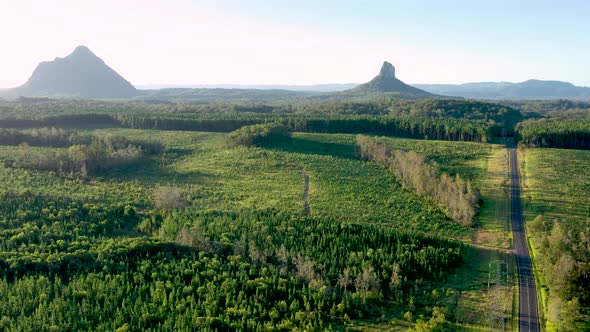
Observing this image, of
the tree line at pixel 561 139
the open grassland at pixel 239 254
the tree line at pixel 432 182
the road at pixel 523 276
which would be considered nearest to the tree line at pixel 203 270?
the open grassland at pixel 239 254

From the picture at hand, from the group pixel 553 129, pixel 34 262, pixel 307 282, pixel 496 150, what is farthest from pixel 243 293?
pixel 553 129

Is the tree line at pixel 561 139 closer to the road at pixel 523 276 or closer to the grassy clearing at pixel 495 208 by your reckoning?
the grassy clearing at pixel 495 208

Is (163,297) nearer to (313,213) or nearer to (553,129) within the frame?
(313,213)

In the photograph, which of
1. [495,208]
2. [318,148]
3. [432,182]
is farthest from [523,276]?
[318,148]

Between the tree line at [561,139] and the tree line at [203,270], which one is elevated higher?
the tree line at [561,139]

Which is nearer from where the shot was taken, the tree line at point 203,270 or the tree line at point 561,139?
the tree line at point 203,270
